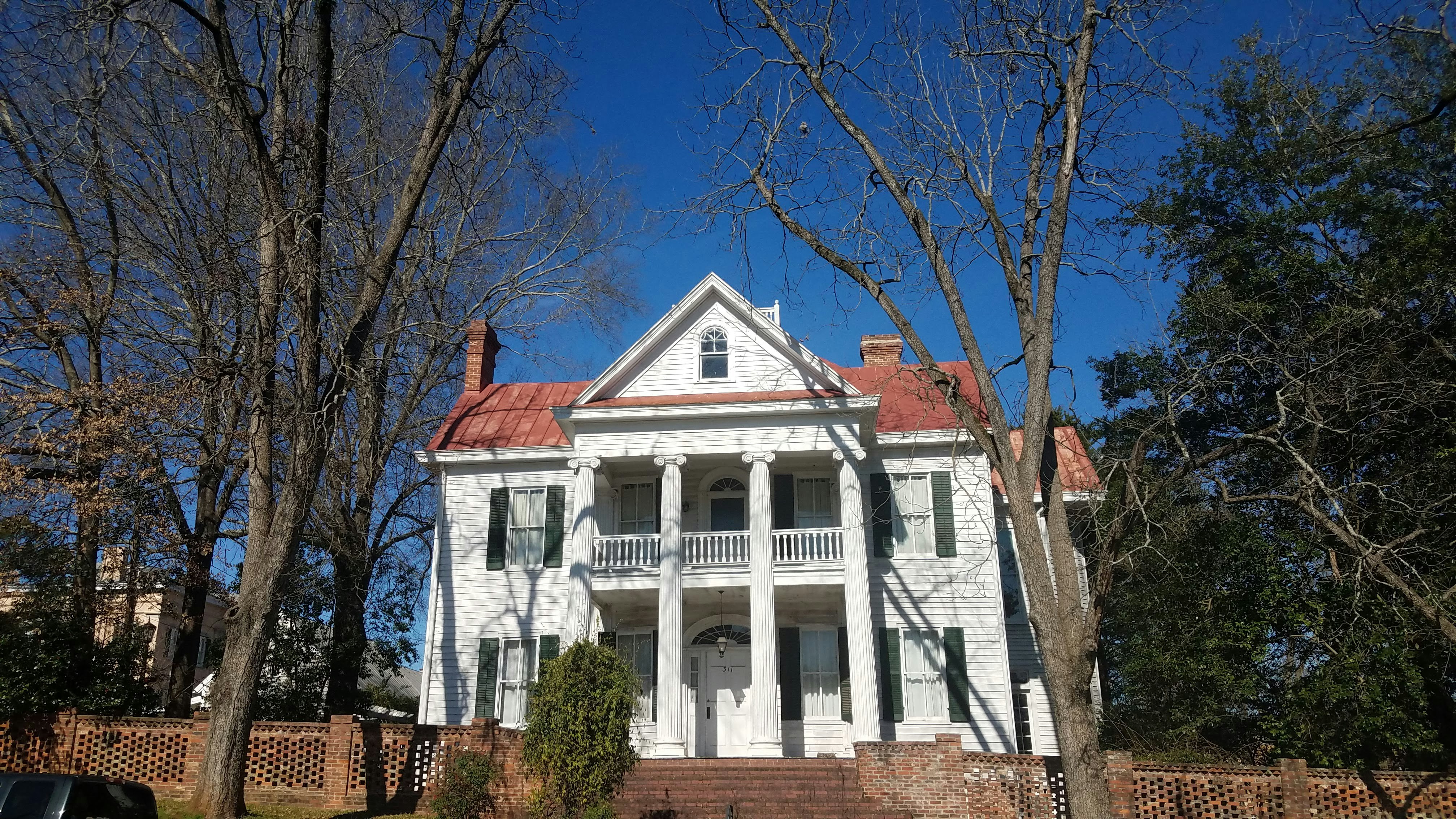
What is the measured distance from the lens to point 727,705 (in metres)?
18.3

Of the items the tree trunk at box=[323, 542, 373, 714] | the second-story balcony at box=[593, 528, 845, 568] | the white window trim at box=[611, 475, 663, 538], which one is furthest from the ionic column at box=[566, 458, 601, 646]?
the tree trunk at box=[323, 542, 373, 714]

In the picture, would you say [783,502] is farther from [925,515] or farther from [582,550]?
[582,550]

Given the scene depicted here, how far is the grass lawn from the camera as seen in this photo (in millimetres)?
12414

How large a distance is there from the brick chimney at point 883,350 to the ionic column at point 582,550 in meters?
7.01

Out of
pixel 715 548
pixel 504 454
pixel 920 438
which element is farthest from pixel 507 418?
pixel 920 438

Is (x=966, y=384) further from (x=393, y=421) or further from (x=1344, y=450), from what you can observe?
(x=393, y=421)

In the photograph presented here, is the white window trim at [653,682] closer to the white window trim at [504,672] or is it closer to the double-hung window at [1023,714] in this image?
the white window trim at [504,672]

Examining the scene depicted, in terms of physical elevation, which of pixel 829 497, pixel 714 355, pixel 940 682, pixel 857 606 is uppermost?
pixel 714 355

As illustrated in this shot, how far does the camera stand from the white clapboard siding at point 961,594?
17219 mm

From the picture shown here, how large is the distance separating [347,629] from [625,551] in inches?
293

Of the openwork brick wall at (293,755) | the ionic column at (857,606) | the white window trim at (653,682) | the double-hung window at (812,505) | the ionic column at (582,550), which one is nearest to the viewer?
the openwork brick wall at (293,755)

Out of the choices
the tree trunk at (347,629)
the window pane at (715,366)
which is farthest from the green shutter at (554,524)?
the tree trunk at (347,629)

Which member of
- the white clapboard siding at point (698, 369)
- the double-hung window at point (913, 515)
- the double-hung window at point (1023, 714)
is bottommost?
the double-hung window at point (1023, 714)

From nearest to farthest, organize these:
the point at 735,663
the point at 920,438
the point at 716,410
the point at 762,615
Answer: the point at 762,615 < the point at 716,410 < the point at 920,438 < the point at 735,663
